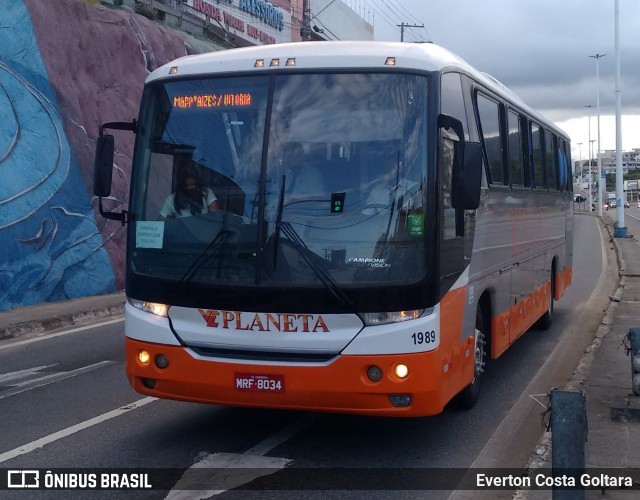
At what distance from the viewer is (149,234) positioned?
637 cm

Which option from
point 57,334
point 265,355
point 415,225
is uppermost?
point 415,225

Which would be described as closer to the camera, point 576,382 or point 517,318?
point 576,382

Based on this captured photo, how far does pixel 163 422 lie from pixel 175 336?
4.74 ft

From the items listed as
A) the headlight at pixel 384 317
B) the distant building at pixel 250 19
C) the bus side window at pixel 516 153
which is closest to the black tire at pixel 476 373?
the headlight at pixel 384 317

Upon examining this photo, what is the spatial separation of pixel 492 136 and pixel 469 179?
7.69ft

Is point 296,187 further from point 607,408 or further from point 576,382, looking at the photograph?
point 576,382

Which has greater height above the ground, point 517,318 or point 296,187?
point 296,187

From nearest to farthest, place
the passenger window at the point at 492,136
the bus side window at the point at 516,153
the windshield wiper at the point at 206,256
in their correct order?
the windshield wiper at the point at 206,256 < the passenger window at the point at 492,136 < the bus side window at the point at 516,153

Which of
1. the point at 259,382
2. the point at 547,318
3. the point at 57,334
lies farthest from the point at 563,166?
the point at 259,382

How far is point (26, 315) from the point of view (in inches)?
553

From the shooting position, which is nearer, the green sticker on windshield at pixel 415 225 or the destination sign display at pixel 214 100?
the green sticker on windshield at pixel 415 225

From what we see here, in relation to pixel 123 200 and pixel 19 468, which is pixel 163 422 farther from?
pixel 123 200

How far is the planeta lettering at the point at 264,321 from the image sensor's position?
19.2 ft

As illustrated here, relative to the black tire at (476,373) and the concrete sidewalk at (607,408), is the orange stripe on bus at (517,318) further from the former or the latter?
the concrete sidewalk at (607,408)
